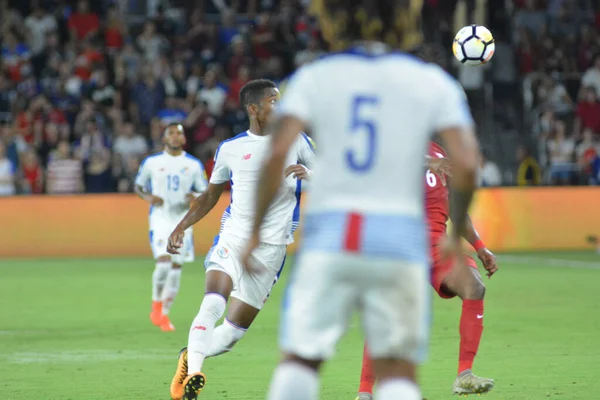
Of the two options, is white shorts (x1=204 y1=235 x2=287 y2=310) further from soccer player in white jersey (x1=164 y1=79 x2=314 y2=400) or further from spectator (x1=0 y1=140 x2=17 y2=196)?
spectator (x1=0 y1=140 x2=17 y2=196)

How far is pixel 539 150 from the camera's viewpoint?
2616cm

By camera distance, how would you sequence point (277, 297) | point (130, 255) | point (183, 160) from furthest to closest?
point (130, 255) < point (277, 297) < point (183, 160)

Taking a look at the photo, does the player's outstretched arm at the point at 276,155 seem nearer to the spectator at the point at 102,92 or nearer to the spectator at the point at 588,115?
the spectator at the point at 102,92

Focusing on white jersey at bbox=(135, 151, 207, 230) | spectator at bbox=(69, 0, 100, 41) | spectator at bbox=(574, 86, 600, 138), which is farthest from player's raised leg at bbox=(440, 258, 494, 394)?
spectator at bbox=(69, 0, 100, 41)

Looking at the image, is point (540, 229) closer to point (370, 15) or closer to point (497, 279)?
point (497, 279)

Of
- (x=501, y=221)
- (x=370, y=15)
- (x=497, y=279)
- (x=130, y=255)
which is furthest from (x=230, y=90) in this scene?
(x=370, y=15)

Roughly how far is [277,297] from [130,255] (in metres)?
7.85

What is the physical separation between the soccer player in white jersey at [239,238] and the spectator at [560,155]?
17185mm

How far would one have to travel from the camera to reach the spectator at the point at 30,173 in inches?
918

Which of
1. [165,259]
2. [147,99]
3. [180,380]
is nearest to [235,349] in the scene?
[180,380]

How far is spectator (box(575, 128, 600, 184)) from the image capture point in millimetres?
24730

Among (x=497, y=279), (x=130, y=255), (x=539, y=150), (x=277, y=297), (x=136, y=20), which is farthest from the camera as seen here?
(x=136, y=20)

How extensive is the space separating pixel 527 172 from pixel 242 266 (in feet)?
57.4

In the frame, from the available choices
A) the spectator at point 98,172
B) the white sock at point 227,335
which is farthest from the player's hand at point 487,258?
the spectator at point 98,172
